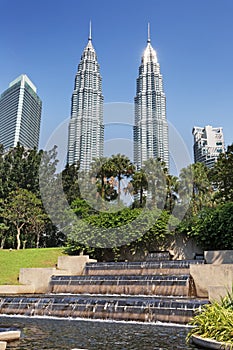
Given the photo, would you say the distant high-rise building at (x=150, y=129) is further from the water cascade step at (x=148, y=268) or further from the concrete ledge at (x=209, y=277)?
the concrete ledge at (x=209, y=277)

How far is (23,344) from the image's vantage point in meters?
5.91

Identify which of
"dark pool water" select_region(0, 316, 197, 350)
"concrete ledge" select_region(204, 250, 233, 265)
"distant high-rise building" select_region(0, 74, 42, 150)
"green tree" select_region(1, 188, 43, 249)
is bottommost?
"dark pool water" select_region(0, 316, 197, 350)

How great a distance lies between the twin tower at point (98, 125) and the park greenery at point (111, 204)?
4.15ft

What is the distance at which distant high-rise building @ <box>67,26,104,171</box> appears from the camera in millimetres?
27500

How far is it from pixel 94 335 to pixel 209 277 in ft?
23.1

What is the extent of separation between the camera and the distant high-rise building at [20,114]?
290 ft

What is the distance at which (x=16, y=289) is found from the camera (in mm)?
14414

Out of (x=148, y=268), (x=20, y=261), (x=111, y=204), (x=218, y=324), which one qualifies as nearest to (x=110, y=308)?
(x=218, y=324)

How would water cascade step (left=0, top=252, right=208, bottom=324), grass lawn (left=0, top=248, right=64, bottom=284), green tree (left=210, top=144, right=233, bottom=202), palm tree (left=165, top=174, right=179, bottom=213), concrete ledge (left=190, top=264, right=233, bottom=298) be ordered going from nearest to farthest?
1. water cascade step (left=0, top=252, right=208, bottom=324)
2. concrete ledge (left=190, top=264, right=233, bottom=298)
3. grass lawn (left=0, top=248, right=64, bottom=284)
4. green tree (left=210, top=144, right=233, bottom=202)
5. palm tree (left=165, top=174, right=179, bottom=213)

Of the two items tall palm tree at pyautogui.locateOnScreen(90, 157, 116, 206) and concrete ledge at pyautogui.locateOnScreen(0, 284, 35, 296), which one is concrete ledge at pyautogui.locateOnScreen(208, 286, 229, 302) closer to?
concrete ledge at pyautogui.locateOnScreen(0, 284, 35, 296)

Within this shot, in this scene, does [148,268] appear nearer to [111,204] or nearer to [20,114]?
[111,204]

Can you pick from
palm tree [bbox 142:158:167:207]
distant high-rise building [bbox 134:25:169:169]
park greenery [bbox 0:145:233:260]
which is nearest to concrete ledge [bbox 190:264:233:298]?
park greenery [bbox 0:145:233:260]

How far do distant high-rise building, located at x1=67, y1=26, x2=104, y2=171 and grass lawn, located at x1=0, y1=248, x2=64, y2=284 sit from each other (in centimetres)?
1010

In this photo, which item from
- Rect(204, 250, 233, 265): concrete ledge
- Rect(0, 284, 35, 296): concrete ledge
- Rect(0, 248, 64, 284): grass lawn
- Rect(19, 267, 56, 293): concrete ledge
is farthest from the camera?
Rect(0, 248, 64, 284): grass lawn
